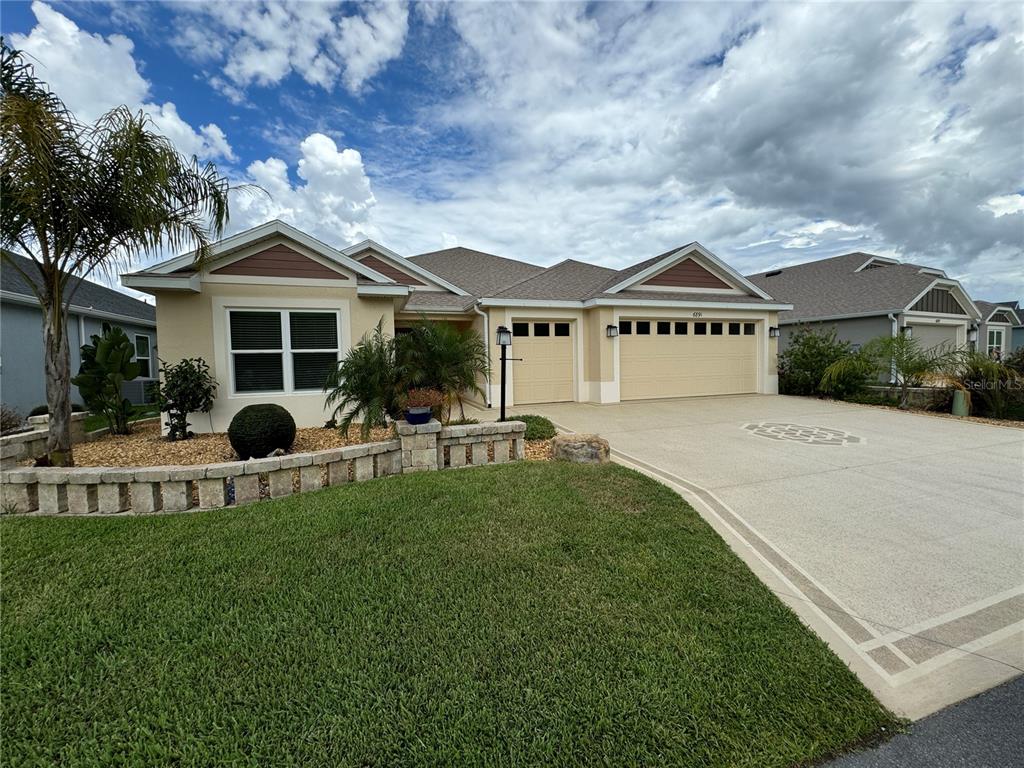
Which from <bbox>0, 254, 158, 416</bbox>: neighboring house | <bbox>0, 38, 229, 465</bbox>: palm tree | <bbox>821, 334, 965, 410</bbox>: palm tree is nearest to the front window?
<bbox>821, 334, 965, 410</bbox>: palm tree

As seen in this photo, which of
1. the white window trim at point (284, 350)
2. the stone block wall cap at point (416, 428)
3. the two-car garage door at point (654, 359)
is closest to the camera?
the stone block wall cap at point (416, 428)

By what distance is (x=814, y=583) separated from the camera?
3186mm

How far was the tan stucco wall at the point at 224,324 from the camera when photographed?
26.5 ft

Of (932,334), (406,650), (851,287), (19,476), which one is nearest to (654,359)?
(406,650)

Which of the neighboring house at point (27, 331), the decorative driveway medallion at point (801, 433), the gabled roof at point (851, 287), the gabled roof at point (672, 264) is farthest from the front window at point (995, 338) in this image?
the neighboring house at point (27, 331)

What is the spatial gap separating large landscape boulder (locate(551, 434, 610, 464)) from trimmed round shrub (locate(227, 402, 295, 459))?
4.00 meters

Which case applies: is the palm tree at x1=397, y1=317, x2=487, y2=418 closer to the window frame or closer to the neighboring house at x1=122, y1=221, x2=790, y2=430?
the neighboring house at x1=122, y1=221, x2=790, y2=430

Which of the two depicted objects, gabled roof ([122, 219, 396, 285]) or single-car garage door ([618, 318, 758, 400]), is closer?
gabled roof ([122, 219, 396, 285])

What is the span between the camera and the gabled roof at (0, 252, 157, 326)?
36.0 feet

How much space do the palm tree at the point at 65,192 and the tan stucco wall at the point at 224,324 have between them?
68.9 inches

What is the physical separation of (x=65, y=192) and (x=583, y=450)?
7451mm

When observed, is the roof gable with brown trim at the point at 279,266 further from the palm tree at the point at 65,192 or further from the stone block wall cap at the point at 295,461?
the stone block wall cap at the point at 295,461

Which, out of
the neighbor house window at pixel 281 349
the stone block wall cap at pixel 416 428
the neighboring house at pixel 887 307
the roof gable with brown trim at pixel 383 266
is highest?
the roof gable with brown trim at pixel 383 266

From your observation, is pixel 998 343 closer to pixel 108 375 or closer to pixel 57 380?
pixel 57 380
